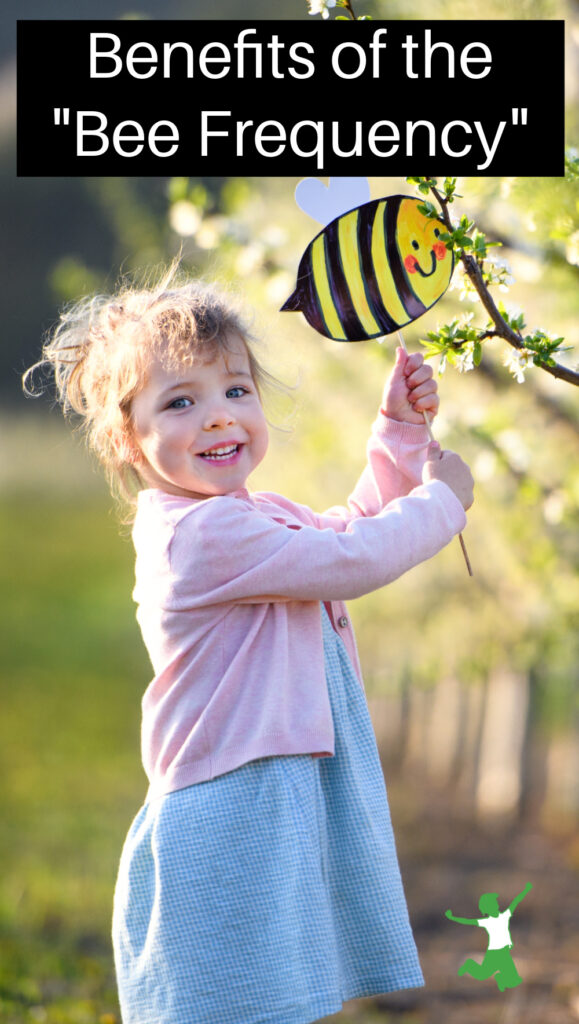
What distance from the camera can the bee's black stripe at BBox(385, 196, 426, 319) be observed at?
6.63 feet

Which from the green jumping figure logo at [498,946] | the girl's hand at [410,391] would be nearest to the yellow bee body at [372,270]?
the girl's hand at [410,391]

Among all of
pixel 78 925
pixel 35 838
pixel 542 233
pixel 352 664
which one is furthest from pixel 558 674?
pixel 352 664

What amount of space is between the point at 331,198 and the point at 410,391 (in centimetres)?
40

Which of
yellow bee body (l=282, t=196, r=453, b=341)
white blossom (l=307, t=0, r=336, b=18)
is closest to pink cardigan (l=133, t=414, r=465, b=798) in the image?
yellow bee body (l=282, t=196, r=453, b=341)

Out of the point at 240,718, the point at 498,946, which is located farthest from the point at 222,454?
the point at 498,946

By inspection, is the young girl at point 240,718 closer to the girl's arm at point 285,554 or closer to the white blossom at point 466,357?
the girl's arm at point 285,554

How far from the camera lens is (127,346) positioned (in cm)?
208

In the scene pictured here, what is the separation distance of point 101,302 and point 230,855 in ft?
3.75

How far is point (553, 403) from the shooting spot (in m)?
3.98

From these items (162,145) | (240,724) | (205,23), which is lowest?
(240,724)

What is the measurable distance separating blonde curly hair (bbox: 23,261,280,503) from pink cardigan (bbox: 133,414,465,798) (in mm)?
216

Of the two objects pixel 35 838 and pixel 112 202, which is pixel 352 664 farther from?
pixel 35 838

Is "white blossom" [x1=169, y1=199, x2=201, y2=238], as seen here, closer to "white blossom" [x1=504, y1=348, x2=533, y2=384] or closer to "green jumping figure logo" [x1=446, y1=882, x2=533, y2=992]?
"white blossom" [x1=504, y1=348, x2=533, y2=384]

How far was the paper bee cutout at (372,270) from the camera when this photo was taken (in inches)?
79.7
